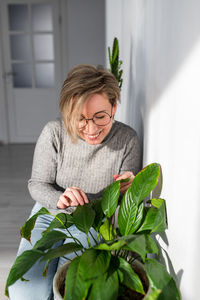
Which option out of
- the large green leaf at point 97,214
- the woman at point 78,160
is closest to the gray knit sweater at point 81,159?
the woman at point 78,160

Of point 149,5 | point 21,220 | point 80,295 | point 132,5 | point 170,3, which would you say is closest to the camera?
point 80,295

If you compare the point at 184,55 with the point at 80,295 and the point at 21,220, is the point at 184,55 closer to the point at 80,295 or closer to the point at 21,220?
the point at 80,295

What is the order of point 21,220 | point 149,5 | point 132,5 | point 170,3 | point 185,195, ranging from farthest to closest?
point 21,220 → point 132,5 → point 149,5 → point 170,3 → point 185,195

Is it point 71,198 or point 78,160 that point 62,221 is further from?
point 78,160

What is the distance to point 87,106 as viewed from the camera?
121 cm

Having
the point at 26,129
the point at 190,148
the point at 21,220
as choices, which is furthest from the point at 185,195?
the point at 26,129

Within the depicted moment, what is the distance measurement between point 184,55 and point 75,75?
52cm

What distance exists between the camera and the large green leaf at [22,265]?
0.79 m

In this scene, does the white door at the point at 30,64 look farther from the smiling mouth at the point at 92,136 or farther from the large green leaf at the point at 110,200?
the large green leaf at the point at 110,200

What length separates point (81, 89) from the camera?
120 centimetres

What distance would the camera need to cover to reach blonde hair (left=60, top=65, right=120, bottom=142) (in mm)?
1200

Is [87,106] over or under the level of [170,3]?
under

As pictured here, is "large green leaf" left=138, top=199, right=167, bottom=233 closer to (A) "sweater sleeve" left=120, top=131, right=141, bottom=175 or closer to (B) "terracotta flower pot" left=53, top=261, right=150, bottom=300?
(B) "terracotta flower pot" left=53, top=261, right=150, bottom=300

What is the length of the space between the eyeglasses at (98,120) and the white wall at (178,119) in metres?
0.18
